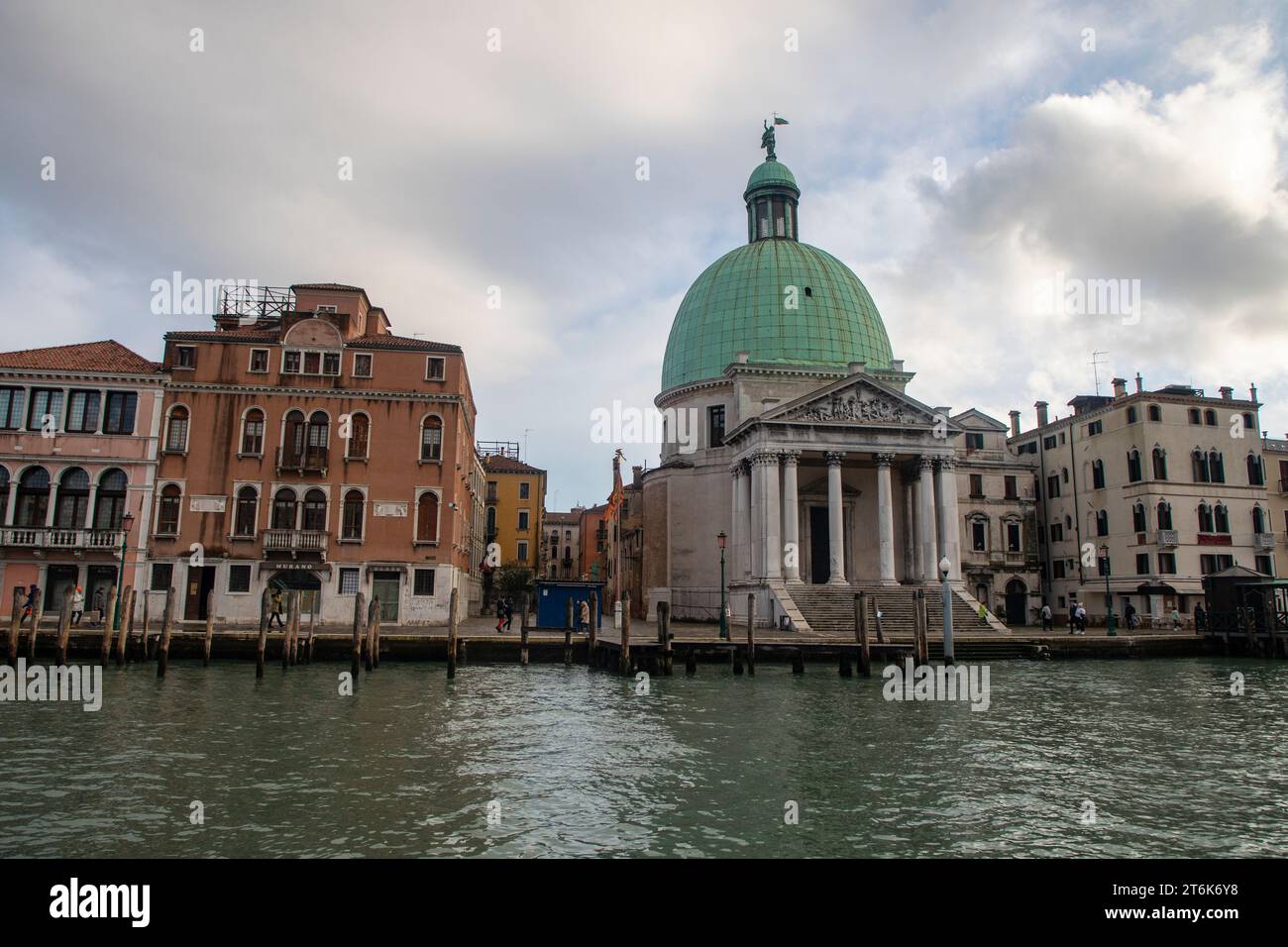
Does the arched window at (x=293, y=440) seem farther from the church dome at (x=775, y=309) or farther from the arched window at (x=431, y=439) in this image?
the church dome at (x=775, y=309)

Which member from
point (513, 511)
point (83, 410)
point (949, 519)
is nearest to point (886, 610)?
point (949, 519)

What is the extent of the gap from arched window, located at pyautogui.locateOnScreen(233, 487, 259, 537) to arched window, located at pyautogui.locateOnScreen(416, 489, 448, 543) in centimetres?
601

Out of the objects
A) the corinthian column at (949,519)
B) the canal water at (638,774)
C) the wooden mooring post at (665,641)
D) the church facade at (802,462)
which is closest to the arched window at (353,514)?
the canal water at (638,774)

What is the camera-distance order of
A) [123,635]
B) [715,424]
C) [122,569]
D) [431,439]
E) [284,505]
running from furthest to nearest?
[715,424] → [431,439] → [284,505] → [122,569] → [123,635]

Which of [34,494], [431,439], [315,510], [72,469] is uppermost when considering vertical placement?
[431,439]

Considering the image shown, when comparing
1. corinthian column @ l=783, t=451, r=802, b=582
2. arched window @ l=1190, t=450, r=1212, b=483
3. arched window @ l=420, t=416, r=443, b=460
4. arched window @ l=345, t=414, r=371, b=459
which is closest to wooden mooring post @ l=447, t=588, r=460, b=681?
arched window @ l=420, t=416, r=443, b=460

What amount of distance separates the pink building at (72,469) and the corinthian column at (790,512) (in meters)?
24.7

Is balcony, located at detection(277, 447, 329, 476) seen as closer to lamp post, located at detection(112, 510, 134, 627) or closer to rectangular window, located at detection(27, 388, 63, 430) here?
lamp post, located at detection(112, 510, 134, 627)

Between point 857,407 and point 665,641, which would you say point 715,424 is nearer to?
point 857,407

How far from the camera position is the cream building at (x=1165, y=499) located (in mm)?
41188

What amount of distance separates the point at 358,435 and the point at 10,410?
1251cm

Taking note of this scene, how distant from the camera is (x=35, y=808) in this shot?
9773 mm

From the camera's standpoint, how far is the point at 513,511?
65562mm
